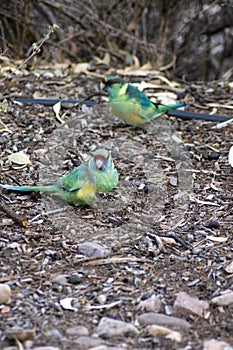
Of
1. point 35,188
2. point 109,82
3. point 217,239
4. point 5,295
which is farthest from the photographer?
point 109,82

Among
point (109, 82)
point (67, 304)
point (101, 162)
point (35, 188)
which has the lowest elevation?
point (67, 304)

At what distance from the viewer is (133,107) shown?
498cm

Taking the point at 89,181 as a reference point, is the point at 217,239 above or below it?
below

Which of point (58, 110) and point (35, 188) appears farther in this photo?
point (58, 110)

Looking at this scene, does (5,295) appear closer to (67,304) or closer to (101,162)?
(67,304)

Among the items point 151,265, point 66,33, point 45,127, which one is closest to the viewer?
point 151,265

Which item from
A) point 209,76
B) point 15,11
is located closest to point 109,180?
point 15,11

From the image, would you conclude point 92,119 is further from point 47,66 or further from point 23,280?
point 23,280

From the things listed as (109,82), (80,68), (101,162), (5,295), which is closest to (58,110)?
(109,82)

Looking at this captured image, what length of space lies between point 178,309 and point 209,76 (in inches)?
217

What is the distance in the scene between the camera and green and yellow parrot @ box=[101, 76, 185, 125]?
499 cm

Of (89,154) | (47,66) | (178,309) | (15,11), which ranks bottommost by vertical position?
(178,309)

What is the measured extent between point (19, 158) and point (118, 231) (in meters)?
1.05

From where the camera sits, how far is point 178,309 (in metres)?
2.72
